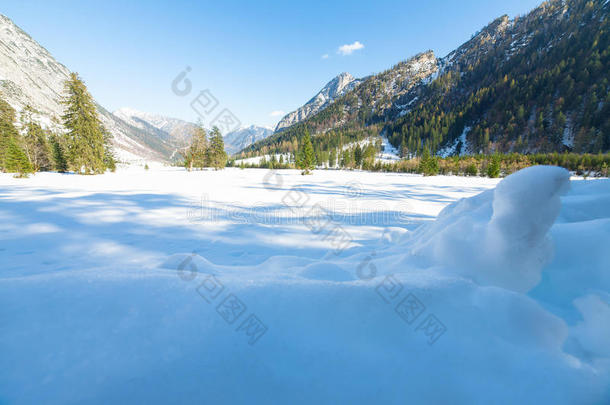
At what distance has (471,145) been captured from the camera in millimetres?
71562

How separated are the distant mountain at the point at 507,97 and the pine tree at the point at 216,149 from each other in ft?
56.8

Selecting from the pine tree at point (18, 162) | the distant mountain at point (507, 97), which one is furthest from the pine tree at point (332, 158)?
the pine tree at point (18, 162)

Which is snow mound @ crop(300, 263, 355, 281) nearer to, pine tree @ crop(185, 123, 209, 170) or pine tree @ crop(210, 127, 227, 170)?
pine tree @ crop(185, 123, 209, 170)

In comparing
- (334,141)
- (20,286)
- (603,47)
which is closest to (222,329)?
(20,286)

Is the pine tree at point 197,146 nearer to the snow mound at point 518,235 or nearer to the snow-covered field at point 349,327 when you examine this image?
the snow-covered field at point 349,327

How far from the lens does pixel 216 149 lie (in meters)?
39.8

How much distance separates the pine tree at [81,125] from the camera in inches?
782

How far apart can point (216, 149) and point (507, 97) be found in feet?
326

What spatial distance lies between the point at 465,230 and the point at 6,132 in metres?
40.3

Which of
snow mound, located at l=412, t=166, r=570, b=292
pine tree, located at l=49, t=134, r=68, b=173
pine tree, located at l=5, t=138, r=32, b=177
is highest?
pine tree, located at l=49, t=134, r=68, b=173

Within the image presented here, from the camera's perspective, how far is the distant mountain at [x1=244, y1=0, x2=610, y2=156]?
59.2m

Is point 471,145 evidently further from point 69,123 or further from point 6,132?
point 6,132

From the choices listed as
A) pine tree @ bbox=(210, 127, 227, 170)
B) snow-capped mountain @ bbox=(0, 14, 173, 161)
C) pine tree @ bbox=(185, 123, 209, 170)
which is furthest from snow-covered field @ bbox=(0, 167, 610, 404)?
snow-capped mountain @ bbox=(0, 14, 173, 161)

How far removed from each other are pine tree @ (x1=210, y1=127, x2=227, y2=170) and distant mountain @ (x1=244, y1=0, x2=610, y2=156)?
17.3 m
